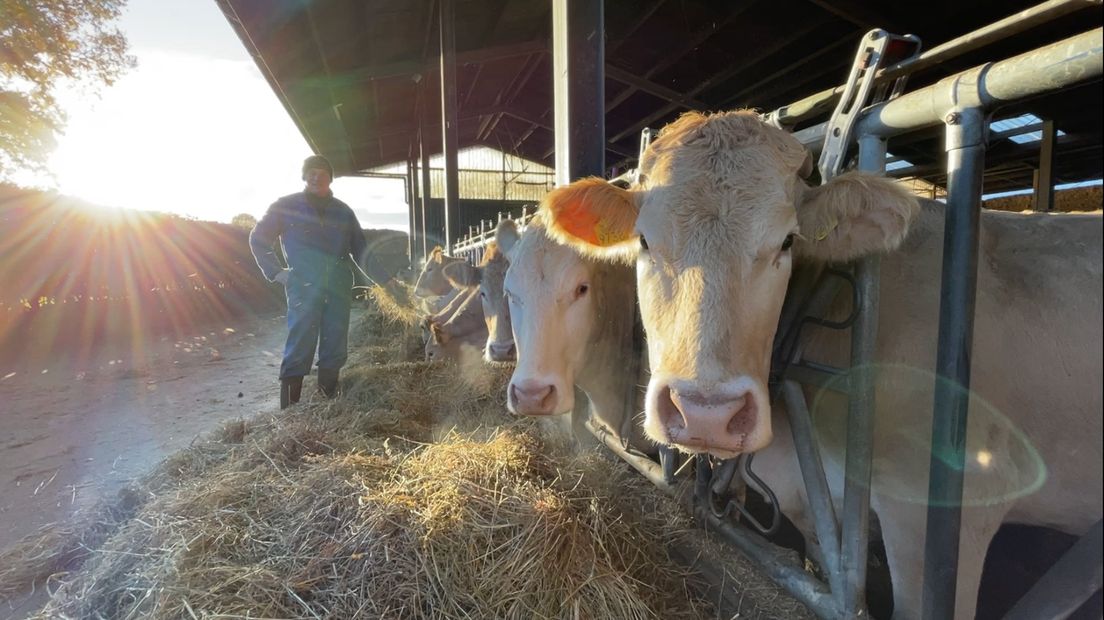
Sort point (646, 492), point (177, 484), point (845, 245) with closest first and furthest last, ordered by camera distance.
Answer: point (845, 245), point (646, 492), point (177, 484)

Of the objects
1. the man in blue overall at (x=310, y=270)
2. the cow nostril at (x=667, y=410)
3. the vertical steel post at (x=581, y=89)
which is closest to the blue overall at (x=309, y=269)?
the man in blue overall at (x=310, y=270)

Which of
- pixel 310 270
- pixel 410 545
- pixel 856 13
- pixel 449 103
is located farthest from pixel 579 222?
pixel 449 103

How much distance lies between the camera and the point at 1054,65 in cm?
99

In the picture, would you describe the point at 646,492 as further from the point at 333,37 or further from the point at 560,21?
the point at 333,37

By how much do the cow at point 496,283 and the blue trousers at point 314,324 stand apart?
1.13 m

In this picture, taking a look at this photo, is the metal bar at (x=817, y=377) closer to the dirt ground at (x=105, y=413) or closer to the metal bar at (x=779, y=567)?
the metal bar at (x=779, y=567)

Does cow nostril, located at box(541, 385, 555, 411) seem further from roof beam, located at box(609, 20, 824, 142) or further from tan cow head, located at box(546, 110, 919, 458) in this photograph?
roof beam, located at box(609, 20, 824, 142)

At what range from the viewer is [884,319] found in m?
1.63

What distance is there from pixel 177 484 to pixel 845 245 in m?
3.78

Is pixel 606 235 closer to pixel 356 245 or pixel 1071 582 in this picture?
pixel 1071 582

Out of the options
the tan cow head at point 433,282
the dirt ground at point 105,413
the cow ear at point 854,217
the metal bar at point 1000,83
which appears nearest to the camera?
the metal bar at point 1000,83

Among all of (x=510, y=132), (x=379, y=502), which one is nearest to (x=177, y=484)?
(x=379, y=502)

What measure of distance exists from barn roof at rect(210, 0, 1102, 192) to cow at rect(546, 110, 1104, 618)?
121 centimetres

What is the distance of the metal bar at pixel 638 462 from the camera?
97.2 inches
